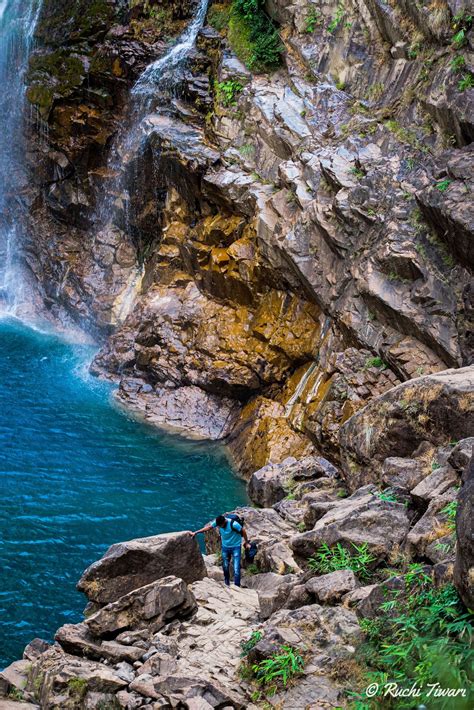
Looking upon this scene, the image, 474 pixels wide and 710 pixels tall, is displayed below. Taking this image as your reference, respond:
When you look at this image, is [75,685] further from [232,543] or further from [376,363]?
[376,363]

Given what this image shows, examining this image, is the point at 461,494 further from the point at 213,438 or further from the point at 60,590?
the point at 213,438

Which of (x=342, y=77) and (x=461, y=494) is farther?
(x=342, y=77)

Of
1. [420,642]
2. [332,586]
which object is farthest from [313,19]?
[420,642]

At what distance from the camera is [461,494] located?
6086 millimetres

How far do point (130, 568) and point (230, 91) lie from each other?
19.8m

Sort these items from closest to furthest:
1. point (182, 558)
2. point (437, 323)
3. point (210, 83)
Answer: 1. point (182, 558)
2. point (437, 323)
3. point (210, 83)

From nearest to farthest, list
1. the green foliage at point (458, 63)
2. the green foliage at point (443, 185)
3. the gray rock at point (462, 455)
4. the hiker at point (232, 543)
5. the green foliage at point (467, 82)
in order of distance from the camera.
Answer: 1. the gray rock at point (462, 455)
2. the hiker at point (232, 543)
3. the green foliage at point (443, 185)
4. the green foliage at point (467, 82)
5. the green foliage at point (458, 63)

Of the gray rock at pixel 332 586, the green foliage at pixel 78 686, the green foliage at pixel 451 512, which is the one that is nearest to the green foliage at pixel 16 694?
the green foliage at pixel 78 686

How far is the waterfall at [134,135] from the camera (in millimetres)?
27234

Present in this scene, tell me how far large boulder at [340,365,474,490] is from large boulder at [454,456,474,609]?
4762 mm

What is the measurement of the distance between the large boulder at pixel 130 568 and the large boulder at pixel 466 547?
242 inches

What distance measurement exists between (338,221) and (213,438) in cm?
859

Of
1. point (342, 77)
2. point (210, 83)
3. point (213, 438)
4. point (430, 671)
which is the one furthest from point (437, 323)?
point (210, 83)

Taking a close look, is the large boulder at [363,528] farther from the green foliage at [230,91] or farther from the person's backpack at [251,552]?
the green foliage at [230,91]
